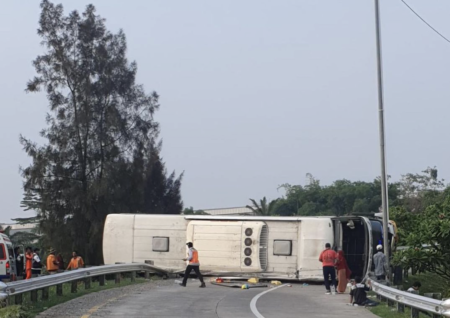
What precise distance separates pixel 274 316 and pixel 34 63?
39.3 metres

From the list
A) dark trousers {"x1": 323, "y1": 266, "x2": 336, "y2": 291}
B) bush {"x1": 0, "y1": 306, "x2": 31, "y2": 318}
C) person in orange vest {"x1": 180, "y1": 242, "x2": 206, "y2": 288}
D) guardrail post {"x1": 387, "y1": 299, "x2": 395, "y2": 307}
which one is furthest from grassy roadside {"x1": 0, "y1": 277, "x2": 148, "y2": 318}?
guardrail post {"x1": 387, "y1": 299, "x2": 395, "y2": 307}

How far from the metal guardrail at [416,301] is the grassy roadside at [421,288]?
30cm

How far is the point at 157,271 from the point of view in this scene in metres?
28.5

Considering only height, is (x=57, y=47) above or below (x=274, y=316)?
above

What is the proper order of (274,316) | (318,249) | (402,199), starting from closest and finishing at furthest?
(274,316) < (318,249) < (402,199)

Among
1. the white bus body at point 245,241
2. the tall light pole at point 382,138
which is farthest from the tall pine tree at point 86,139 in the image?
the tall light pole at point 382,138

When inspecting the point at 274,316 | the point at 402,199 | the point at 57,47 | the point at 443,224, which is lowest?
the point at 274,316

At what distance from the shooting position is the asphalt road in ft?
52.0

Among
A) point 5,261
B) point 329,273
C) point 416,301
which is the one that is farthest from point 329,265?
point 5,261

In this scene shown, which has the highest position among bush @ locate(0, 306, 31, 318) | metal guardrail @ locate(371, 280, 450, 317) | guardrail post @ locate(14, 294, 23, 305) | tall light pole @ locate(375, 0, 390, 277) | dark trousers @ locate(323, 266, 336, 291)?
tall light pole @ locate(375, 0, 390, 277)

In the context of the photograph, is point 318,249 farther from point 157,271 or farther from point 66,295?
point 66,295

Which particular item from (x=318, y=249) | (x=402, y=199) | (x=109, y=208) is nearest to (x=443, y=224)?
(x=318, y=249)

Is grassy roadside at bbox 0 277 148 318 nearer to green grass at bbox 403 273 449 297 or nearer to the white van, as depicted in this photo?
the white van

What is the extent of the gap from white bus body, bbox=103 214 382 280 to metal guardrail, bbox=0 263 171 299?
4.43 feet
